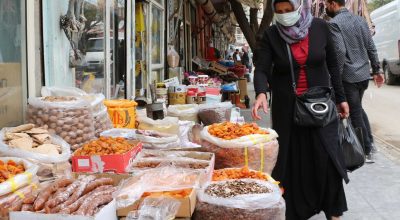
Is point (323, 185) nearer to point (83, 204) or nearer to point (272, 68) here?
point (272, 68)

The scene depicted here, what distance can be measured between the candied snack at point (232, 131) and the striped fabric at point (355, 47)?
271 cm

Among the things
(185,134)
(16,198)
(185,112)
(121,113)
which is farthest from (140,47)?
(16,198)

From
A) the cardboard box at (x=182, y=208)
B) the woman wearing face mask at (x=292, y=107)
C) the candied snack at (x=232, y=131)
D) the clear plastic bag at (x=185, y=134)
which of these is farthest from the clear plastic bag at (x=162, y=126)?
the cardboard box at (x=182, y=208)

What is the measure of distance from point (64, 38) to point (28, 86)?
2.39 ft

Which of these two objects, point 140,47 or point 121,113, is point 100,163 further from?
point 140,47

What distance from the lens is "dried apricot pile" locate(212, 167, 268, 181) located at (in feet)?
10.6

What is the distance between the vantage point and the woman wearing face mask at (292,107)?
376 cm

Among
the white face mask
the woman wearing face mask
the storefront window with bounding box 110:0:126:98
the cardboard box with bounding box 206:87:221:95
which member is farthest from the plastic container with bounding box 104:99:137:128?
the cardboard box with bounding box 206:87:221:95

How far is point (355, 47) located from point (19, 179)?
15.5ft

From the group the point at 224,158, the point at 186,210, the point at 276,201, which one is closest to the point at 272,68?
the point at 224,158

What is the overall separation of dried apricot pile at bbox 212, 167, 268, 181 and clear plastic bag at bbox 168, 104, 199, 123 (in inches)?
94.1

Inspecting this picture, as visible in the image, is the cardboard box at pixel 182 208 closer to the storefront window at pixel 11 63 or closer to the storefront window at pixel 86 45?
the storefront window at pixel 11 63

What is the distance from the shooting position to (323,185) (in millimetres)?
3844

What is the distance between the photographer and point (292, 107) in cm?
384
